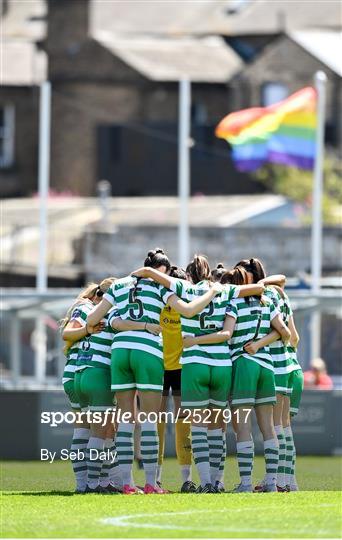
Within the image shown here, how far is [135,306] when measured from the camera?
14.5 metres

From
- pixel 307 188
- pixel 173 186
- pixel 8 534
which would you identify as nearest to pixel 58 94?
pixel 173 186

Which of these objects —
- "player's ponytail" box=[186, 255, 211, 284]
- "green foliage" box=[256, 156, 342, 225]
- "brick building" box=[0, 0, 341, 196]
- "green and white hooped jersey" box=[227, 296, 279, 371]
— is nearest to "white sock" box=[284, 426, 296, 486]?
"green and white hooped jersey" box=[227, 296, 279, 371]

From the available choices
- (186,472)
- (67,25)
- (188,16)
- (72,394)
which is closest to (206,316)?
(72,394)

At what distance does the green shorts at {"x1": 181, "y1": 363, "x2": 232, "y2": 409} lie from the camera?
48.1ft

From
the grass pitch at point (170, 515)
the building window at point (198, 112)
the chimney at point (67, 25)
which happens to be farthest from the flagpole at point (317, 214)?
the chimney at point (67, 25)

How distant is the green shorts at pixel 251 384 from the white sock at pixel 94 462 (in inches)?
44.2

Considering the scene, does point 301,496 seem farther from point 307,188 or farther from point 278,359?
point 307,188

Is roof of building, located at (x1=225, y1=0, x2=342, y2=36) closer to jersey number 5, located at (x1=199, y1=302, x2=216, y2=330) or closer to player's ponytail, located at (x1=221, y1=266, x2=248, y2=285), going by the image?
player's ponytail, located at (x1=221, y1=266, x2=248, y2=285)

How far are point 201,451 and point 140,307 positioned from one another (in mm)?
1205

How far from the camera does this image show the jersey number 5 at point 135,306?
14.5 m

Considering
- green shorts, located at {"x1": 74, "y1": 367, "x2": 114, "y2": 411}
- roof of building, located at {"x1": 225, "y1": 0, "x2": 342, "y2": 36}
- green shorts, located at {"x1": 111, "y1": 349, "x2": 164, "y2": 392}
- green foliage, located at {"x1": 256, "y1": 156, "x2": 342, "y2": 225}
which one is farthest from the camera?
roof of building, located at {"x1": 225, "y1": 0, "x2": 342, "y2": 36}

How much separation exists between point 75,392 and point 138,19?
4409 cm

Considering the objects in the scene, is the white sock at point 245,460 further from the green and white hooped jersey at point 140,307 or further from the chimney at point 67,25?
the chimney at point 67,25

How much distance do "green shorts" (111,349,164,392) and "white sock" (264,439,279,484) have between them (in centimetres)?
108
